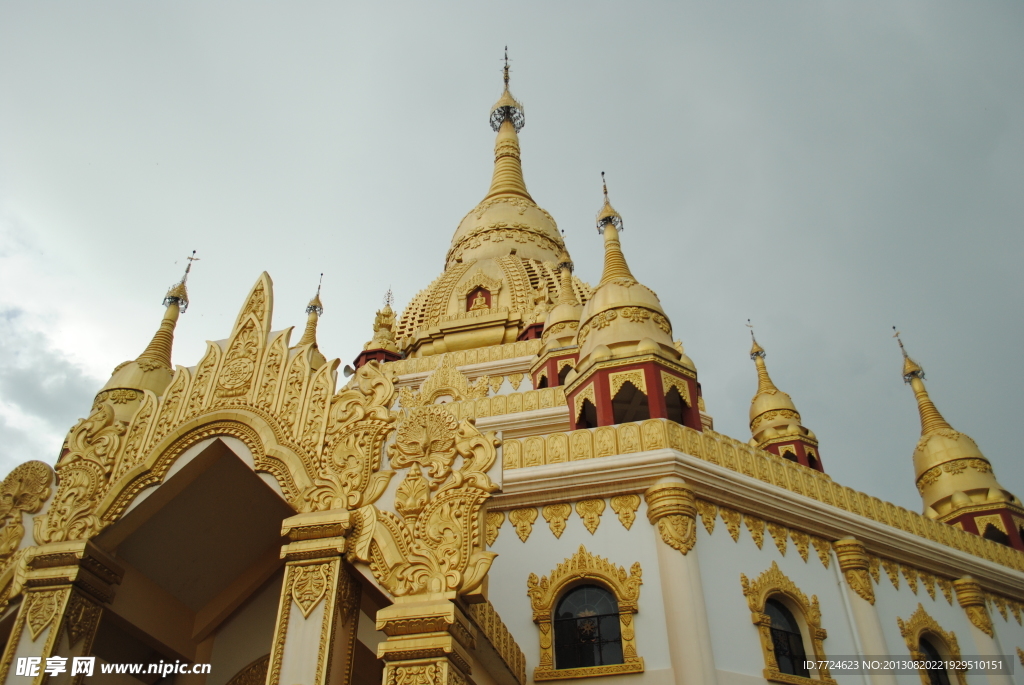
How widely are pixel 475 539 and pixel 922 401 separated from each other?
2345 centimetres

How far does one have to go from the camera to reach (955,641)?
635 inches

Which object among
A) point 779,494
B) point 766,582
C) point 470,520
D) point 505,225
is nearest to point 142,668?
point 470,520

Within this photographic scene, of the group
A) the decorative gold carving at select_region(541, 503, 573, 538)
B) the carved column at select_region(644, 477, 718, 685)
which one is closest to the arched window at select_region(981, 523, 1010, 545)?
the carved column at select_region(644, 477, 718, 685)

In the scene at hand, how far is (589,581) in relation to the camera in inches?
512

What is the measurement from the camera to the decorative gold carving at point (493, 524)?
539 inches

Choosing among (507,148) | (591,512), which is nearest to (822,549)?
(591,512)

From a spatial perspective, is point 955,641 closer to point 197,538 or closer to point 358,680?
point 358,680

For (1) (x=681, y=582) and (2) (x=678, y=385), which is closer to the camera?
(1) (x=681, y=582)

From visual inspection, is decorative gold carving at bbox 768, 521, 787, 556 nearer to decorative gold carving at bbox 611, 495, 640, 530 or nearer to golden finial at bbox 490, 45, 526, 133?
decorative gold carving at bbox 611, 495, 640, 530

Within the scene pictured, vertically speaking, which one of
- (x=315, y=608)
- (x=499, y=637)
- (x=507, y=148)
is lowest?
(x=315, y=608)

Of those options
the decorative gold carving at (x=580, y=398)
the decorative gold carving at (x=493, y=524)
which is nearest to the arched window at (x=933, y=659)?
the decorative gold carving at (x=580, y=398)

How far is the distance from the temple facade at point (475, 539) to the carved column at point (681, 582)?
0.12 feet

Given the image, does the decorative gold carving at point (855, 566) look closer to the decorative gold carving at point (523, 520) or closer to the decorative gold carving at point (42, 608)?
the decorative gold carving at point (523, 520)

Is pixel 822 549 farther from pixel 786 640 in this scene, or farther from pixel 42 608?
pixel 42 608
